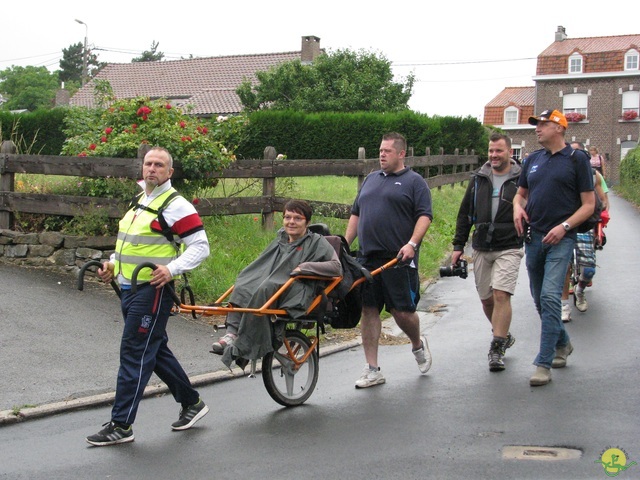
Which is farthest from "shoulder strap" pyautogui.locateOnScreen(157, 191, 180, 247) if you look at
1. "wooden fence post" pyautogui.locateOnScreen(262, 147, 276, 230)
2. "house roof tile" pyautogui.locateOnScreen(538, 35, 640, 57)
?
"house roof tile" pyautogui.locateOnScreen(538, 35, 640, 57)

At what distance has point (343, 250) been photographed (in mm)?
6871

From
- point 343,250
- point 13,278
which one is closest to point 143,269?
point 343,250

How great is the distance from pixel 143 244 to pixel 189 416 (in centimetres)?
125

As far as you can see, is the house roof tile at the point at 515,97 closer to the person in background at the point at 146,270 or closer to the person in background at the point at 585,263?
the person in background at the point at 585,263

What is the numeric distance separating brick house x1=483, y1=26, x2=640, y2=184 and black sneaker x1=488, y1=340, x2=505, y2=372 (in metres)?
54.8

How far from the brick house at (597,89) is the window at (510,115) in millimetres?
1587

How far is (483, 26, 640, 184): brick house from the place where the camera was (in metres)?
61.6

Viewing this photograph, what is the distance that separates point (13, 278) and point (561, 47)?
60274 mm

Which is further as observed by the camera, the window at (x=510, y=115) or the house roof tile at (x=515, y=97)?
the house roof tile at (x=515, y=97)

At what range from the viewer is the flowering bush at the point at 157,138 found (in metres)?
11.9

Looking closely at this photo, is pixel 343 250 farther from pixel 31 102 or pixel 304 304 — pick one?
pixel 31 102

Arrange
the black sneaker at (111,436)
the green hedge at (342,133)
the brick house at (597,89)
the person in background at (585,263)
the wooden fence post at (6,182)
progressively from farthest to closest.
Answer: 1. the brick house at (597,89)
2. the green hedge at (342,133)
3. the wooden fence post at (6,182)
4. the person in background at (585,263)
5. the black sneaker at (111,436)

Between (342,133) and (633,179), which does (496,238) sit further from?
(633,179)

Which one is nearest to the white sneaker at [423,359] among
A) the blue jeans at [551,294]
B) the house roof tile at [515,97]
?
the blue jeans at [551,294]
